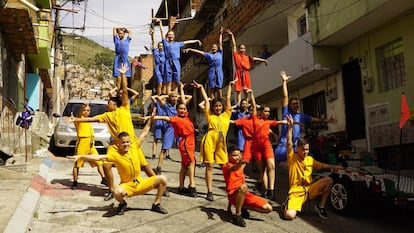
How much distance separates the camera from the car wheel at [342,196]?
718 cm

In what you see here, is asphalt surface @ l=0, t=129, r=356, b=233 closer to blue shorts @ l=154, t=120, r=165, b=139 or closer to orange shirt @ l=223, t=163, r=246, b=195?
orange shirt @ l=223, t=163, r=246, b=195

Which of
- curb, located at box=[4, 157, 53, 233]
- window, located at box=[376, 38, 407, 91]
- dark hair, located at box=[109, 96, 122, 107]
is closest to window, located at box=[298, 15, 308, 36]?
window, located at box=[376, 38, 407, 91]

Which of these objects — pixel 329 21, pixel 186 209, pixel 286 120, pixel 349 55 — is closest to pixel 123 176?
pixel 186 209

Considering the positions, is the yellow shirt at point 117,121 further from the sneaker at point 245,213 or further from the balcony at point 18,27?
the balcony at point 18,27

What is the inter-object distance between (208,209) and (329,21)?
24.1 feet

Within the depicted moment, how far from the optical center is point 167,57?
12.9m

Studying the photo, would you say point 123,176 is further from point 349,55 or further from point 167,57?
point 349,55

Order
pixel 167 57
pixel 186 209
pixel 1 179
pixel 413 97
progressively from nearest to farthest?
pixel 186 209 → pixel 1 179 → pixel 413 97 → pixel 167 57

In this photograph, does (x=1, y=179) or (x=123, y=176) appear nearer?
(x=123, y=176)

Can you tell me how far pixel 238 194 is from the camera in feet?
21.0

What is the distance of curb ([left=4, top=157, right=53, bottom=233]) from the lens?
17.6 feet

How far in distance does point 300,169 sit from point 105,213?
3.21 metres

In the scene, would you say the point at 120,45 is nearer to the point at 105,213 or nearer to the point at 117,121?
the point at 117,121

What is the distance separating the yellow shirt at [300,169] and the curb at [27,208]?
4.07 meters
